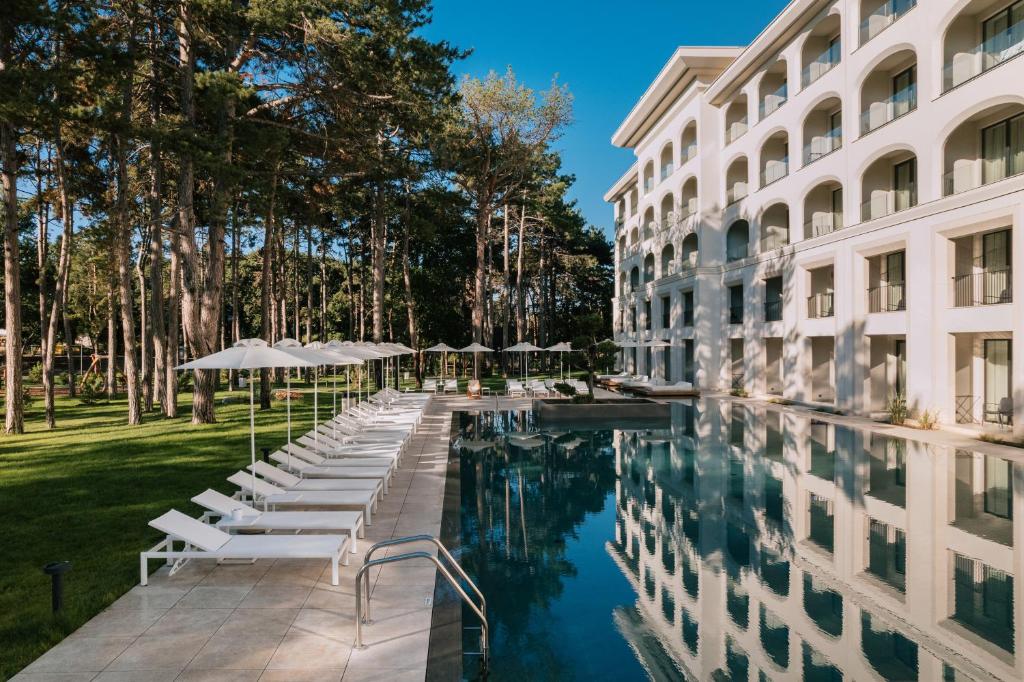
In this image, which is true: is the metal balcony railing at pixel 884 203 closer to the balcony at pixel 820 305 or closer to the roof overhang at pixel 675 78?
the balcony at pixel 820 305

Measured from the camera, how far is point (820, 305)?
22.4m

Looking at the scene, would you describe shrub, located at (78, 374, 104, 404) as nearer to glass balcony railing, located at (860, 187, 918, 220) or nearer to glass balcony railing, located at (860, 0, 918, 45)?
glass balcony railing, located at (860, 187, 918, 220)

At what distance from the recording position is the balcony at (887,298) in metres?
18.5

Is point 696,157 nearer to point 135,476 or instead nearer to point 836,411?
point 836,411

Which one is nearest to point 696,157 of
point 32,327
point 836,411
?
point 836,411

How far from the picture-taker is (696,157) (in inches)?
1132

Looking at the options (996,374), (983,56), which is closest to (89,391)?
(996,374)

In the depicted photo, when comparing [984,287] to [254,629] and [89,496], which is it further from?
[89,496]

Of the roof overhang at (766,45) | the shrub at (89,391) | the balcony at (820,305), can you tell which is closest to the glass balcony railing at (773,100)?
the roof overhang at (766,45)

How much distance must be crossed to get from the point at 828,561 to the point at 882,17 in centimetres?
1869

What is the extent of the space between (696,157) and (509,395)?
14.7 meters

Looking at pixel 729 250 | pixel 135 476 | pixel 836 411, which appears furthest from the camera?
pixel 729 250

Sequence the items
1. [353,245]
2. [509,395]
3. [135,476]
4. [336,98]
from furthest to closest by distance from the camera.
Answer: [353,245] < [509,395] < [336,98] < [135,476]

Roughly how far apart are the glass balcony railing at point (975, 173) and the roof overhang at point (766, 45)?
7.95m
